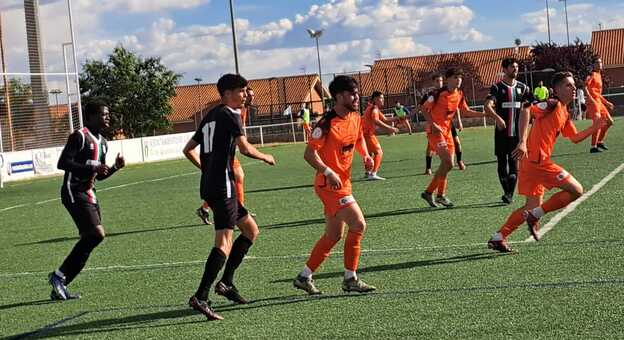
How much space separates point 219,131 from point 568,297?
9.56 ft

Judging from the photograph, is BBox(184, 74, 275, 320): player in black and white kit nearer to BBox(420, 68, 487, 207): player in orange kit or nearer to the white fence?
BBox(420, 68, 487, 207): player in orange kit

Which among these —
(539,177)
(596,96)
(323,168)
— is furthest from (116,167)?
(596,96)

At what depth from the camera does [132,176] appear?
2880 cm

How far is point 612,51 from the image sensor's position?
78375 millimetres

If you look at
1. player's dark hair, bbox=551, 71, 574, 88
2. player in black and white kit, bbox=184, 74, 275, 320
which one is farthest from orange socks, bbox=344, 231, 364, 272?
player's dark hair, bbox=551, 71, 574, 88

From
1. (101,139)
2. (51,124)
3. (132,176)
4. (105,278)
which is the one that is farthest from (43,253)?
(51,124)

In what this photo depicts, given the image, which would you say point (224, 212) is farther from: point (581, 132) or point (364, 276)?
point (581, 132)

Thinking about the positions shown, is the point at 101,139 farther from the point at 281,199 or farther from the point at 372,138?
the point at 372,138

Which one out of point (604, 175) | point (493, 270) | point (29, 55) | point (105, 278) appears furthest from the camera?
point (29, 55)

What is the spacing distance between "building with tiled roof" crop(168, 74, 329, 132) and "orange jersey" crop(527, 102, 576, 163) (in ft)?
176

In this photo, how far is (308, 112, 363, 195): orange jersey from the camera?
7.67 meters

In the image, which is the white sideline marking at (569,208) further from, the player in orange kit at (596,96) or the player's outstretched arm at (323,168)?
the player in orange kit at (596,96)

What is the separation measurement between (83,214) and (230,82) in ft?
7.78

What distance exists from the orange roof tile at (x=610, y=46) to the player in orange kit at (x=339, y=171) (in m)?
71.5
